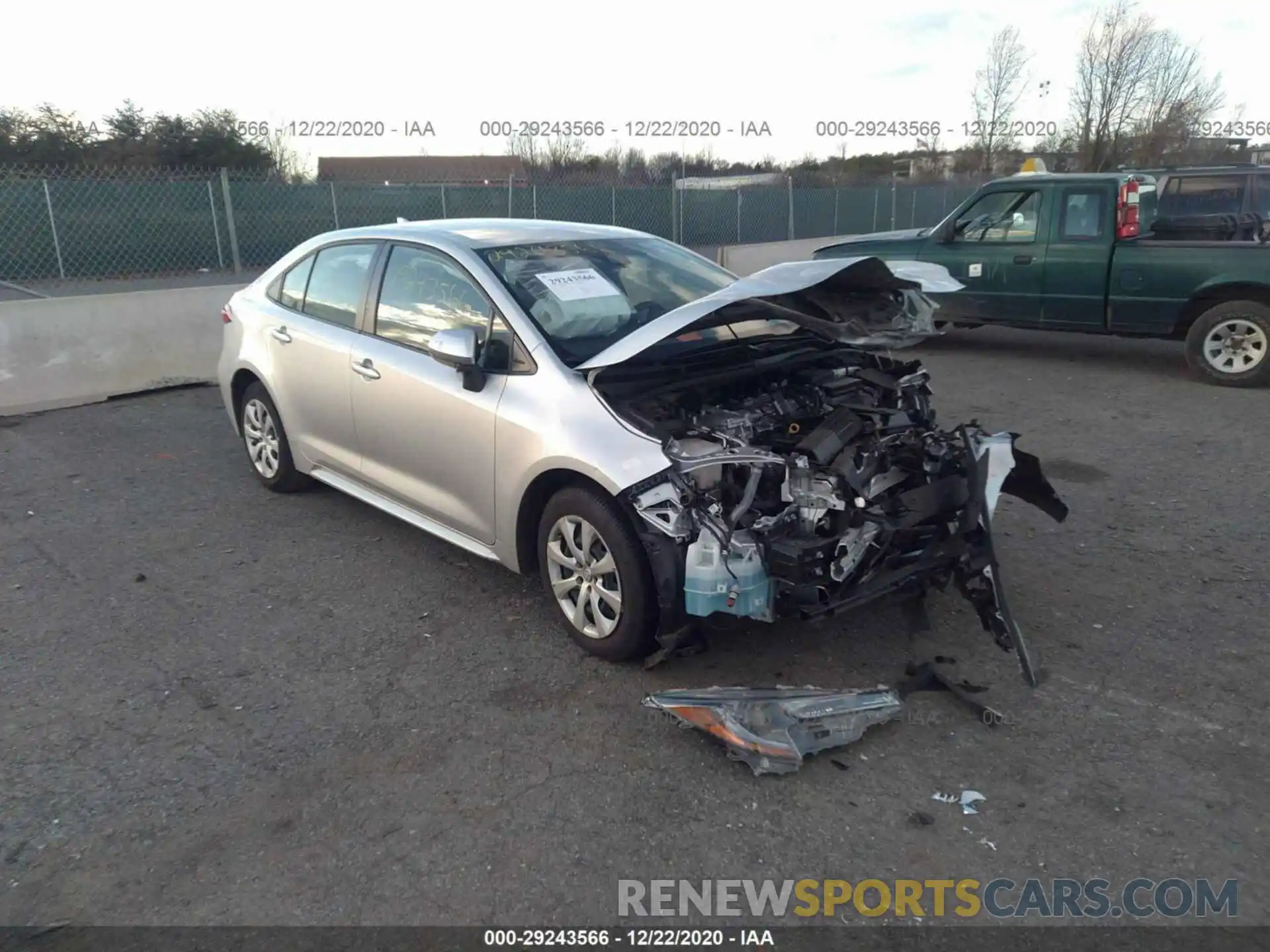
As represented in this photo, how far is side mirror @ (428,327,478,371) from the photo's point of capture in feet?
13.4

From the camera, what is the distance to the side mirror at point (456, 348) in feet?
13.4

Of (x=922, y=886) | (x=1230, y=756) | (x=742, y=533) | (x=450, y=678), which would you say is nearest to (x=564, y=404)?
(x=742, y=533)

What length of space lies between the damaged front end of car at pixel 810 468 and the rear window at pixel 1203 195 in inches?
334

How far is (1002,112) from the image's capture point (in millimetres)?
32094

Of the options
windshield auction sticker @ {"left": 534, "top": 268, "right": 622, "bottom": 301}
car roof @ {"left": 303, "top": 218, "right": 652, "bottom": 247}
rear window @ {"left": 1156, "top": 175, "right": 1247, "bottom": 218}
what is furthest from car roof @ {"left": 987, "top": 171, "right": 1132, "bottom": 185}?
windshield auction sticker @ {"left": 534, "top": 268, "right": 622, "bottom": 301}

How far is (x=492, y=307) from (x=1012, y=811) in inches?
114

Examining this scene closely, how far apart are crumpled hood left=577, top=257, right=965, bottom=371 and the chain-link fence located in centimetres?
1237

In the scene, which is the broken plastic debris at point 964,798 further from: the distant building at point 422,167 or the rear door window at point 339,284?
the distant building at point 422,167

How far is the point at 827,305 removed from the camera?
14.0 ft

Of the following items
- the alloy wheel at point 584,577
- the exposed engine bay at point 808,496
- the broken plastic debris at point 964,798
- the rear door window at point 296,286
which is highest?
the rear door window at point 296,286

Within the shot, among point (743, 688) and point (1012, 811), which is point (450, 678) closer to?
point (743, 688)

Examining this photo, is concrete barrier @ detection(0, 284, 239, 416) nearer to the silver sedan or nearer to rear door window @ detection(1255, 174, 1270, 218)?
the silver sedan

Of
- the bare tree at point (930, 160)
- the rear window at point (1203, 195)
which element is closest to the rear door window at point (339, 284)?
the rear window at point (1203, 195)

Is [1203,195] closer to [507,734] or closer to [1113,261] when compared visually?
[1113,261]
